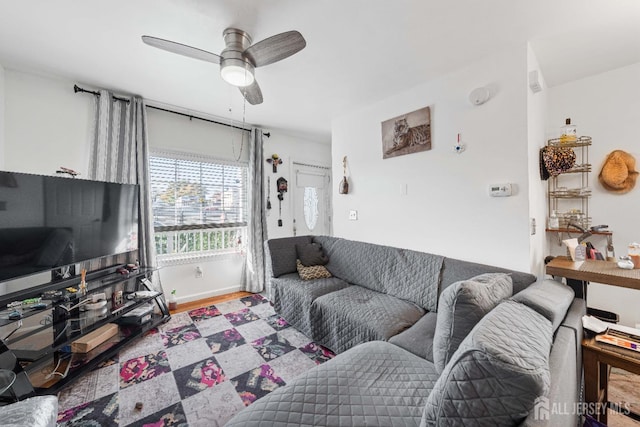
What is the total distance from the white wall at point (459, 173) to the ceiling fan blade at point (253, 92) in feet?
4.71

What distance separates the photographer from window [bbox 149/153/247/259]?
121 inches

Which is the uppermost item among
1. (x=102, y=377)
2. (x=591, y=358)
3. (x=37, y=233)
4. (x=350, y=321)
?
(x=37, y=233)

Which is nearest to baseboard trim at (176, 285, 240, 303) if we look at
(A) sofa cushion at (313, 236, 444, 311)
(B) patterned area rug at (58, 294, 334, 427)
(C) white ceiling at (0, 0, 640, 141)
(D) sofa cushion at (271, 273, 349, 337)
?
(B) patterned area rug at (58, 294, 334, 427)

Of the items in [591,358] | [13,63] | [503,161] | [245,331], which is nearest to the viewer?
[591,358]

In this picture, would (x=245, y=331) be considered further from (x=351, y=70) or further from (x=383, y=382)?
(x=351, y=70)

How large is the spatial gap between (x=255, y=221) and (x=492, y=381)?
334cm

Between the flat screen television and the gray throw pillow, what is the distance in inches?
72.3

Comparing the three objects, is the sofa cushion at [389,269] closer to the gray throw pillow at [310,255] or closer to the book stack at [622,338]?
the gray throw pillow at [310,255]

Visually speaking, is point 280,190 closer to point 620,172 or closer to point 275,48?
Answer: point 275,48

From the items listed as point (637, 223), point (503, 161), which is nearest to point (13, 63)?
point (503, 161)

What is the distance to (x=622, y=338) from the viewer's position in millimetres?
1189

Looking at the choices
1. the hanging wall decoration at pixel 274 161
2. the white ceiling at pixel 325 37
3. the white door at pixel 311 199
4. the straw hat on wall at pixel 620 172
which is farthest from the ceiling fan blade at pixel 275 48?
the straw hat on wall at pixel 620 172

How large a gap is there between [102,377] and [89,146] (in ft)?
7.21

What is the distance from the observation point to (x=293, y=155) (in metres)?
4.27
